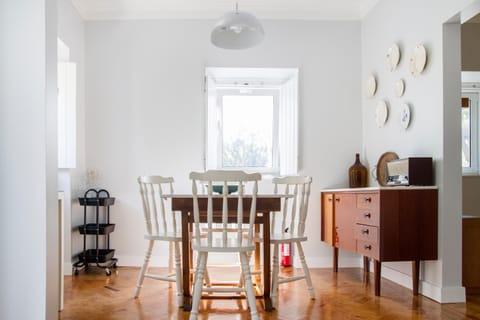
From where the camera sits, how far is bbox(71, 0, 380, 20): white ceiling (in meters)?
4.80

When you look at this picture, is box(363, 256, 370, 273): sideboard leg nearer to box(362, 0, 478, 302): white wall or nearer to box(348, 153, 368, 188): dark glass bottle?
box(362, 0, 478, 302): white wall

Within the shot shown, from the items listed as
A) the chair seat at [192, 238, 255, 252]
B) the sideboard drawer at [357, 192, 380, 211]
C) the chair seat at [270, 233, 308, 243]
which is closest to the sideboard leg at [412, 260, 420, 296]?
the sideboard drawer at [357, 192, 380, 211]

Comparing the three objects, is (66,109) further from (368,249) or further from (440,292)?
(440,292)

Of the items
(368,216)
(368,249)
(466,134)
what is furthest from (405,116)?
(466,134)

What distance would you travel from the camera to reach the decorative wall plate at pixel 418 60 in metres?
3.61

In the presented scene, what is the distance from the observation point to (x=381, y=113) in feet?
14.5

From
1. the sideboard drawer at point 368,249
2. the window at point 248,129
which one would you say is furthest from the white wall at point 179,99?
the sideboard drawer at point 368,249

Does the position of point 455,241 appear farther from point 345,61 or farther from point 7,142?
point 7,142

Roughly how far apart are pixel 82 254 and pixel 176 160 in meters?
1.36

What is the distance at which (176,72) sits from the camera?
4.99 metres

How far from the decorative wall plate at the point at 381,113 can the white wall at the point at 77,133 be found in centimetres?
308

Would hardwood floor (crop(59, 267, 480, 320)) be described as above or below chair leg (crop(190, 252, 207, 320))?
below

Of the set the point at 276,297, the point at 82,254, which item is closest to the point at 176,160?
the point at 82,254

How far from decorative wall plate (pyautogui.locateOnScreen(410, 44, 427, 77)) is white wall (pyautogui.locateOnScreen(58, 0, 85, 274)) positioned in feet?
10.3
